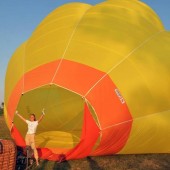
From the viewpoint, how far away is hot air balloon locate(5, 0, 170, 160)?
7.72 metres

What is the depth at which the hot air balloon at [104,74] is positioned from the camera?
772 centimetres

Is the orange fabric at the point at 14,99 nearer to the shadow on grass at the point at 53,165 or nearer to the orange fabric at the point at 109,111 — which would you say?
the shadow on grass at the point at 53,165

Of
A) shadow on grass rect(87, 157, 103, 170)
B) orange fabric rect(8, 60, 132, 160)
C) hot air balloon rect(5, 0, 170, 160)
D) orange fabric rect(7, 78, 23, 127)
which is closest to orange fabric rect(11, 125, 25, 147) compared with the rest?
hot air balloon rect(5, 0, 170, 160)

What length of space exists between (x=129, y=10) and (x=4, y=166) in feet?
17.9

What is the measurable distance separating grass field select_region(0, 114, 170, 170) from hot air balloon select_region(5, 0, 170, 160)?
0.81 ft

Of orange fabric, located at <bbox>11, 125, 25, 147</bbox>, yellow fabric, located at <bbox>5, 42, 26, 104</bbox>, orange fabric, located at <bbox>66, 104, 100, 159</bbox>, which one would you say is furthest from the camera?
orange fabric, located at <bbox>11, 125, 25, 147</bbox>

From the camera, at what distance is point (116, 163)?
343 inches

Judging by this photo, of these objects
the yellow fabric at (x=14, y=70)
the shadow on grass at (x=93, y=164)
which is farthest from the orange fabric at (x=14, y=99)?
the shadow on grass at (x=93, y=164)

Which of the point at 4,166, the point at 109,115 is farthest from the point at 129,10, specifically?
the point at 4,166

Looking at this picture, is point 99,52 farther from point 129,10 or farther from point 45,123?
point 45,123

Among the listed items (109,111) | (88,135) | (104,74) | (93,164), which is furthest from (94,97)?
(93,164)

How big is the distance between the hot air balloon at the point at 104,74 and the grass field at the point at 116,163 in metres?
0.25

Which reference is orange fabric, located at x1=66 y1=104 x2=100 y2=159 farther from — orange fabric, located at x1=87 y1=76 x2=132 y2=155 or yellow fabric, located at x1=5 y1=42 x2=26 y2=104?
yellow fabric, located at x1=5 y1=42 x2=26 y2=104

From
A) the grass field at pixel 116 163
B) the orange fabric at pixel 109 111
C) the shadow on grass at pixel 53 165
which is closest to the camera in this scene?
the orange fabric at pixel 109 111
